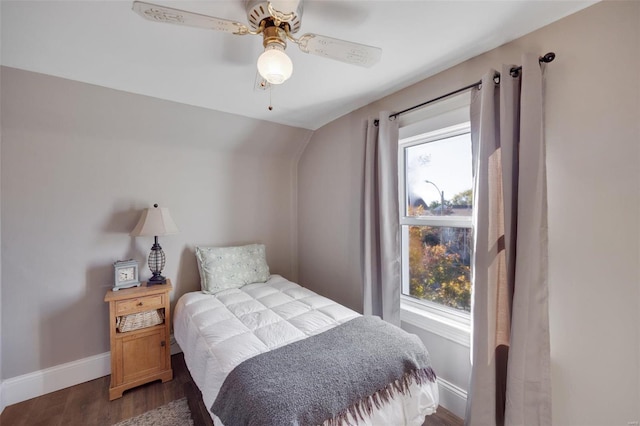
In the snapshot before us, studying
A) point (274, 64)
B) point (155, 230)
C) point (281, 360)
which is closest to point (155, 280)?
point (155, 230)

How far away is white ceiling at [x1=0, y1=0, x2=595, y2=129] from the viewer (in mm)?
1204

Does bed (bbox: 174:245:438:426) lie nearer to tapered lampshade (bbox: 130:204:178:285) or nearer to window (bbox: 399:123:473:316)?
tapered lampshade (bbox: 130:204:178:285)

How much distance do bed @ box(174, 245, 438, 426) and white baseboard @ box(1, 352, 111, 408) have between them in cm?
82

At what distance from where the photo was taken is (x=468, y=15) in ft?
4.13

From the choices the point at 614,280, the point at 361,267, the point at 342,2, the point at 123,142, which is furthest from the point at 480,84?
the point at 123,142

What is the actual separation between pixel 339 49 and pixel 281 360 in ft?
4.88

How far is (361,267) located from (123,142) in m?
2.34

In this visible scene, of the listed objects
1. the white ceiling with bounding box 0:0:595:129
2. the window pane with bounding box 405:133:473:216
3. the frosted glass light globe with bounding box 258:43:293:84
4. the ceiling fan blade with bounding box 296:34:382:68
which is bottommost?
the window pane with bounding box 405:133:473:216

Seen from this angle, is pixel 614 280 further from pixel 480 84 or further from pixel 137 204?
pixel 137 204

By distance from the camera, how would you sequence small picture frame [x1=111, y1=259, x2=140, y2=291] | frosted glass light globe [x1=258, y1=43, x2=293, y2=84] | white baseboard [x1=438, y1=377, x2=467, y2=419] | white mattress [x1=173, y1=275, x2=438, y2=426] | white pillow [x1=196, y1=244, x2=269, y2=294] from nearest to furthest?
1. frosted glass light globe [x1=258, y1=43, x2=293, y2=84]
2. white mattress [x1=173, y1=275, x2=438, y2=426]
3. white baseboard [x1=438, y1=377, x2=467, y2=419]
4. small picture frame [x1=111, y1=259, x2=140, y2=291]
5. white pillow [x1=196, y1=244, x2=269, y2=294]

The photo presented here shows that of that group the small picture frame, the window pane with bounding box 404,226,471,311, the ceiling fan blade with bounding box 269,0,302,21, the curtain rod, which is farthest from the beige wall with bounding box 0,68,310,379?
the window pane with bounding box 404,226,471,311

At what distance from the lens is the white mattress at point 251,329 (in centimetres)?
130

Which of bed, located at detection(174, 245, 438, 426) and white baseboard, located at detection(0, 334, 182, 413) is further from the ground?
bed, located at detection(174, 245, 438, 426)

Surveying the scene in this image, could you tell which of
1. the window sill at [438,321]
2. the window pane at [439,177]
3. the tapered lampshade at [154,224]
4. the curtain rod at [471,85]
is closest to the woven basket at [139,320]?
the tapered lampshade at [154,224]
